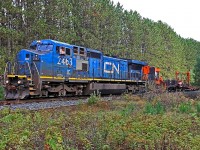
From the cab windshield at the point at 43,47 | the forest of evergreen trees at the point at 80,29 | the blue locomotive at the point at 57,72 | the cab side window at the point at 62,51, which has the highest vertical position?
the forest of evergreen trees at the point at 80,29

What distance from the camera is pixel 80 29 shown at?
129ft

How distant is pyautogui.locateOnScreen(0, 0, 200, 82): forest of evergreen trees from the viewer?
28.7m

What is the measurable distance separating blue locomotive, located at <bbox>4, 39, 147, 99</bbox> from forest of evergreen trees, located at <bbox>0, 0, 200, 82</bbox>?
26.6 feet

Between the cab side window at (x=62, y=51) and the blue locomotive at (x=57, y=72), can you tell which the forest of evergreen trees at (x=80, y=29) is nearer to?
the blue locomotive at (x=57, y=72)

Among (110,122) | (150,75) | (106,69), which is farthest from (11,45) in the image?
(110,122)

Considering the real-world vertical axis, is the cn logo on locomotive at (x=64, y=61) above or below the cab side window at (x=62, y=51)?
below

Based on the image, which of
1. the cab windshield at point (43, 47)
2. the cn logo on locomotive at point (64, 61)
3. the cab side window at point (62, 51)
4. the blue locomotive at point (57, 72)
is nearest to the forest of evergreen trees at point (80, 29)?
the cab windshield at point (43, 47)

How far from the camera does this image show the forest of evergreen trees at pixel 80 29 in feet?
94.0

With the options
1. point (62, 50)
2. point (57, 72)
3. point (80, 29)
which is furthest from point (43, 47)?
point (80, 29)

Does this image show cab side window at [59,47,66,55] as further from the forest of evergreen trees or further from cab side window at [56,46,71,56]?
the forest of evergreen trees

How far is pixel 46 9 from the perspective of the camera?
31688 millimetres

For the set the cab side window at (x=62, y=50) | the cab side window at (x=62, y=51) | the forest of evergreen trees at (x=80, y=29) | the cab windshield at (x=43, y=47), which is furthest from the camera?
the forest of evergreen trees at (x=80, y=29)

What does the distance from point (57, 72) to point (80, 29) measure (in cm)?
2159

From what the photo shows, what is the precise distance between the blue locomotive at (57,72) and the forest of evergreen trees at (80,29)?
8.10 meters
